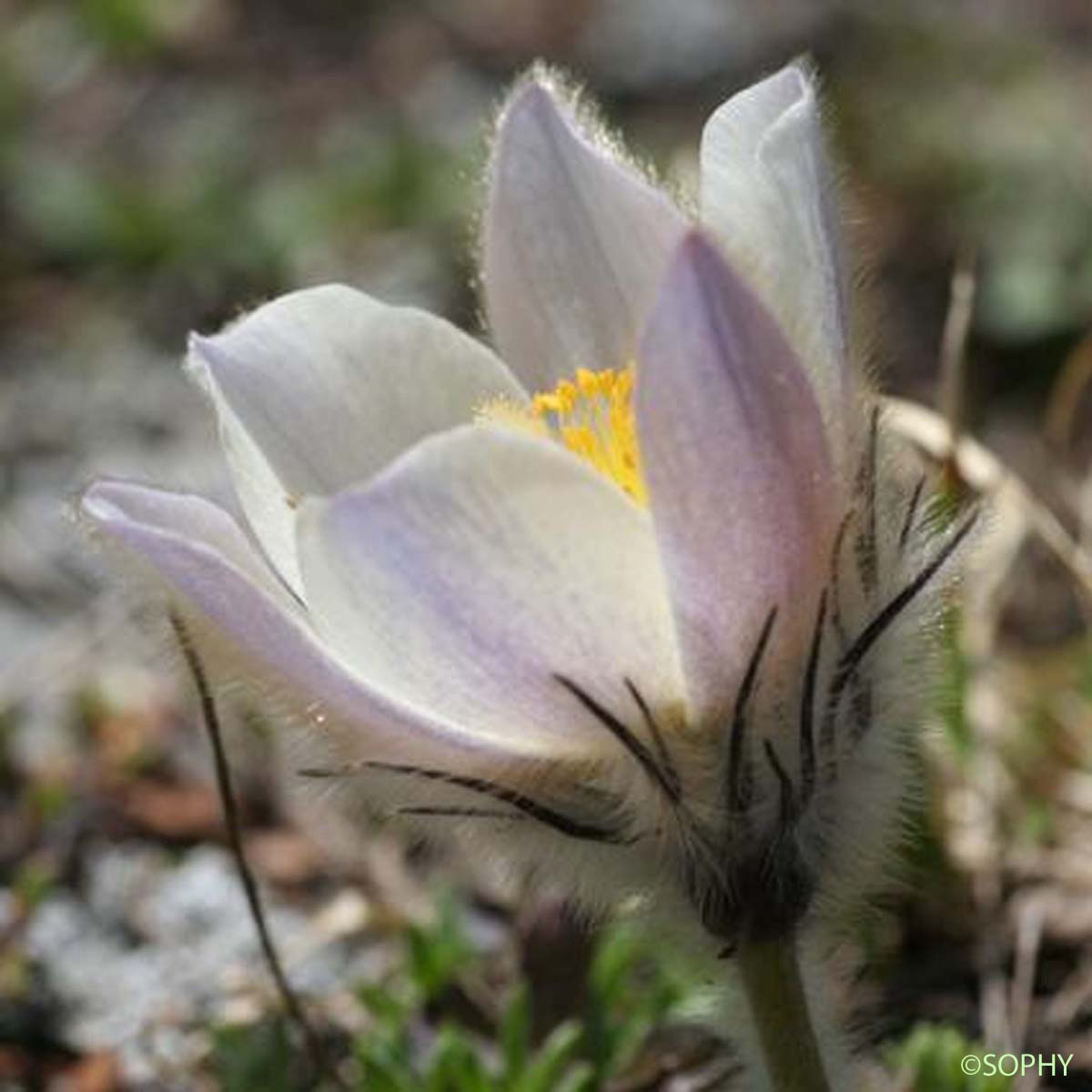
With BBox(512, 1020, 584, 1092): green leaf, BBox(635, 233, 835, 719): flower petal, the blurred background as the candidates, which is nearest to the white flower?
BBox(635, 233, 835, 719): flower petal

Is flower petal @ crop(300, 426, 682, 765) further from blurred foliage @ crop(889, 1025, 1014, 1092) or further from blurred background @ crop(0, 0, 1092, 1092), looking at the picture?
blurred foliage @ crop(889, 1025, 1014, 1092)

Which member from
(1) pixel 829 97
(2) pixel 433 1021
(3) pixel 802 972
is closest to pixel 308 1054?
(2) pixel 433 1021

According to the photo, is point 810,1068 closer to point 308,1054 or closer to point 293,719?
point 293,719

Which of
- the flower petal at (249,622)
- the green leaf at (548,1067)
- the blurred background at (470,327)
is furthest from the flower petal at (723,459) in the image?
the green leaf at (548,1067)

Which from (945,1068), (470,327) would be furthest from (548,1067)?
(470,327)

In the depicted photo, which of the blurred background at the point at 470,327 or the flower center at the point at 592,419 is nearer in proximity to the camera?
the flower center at the point at 592,419

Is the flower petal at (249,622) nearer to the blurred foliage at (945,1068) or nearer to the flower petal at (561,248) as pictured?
the flower petal at (561,248)
